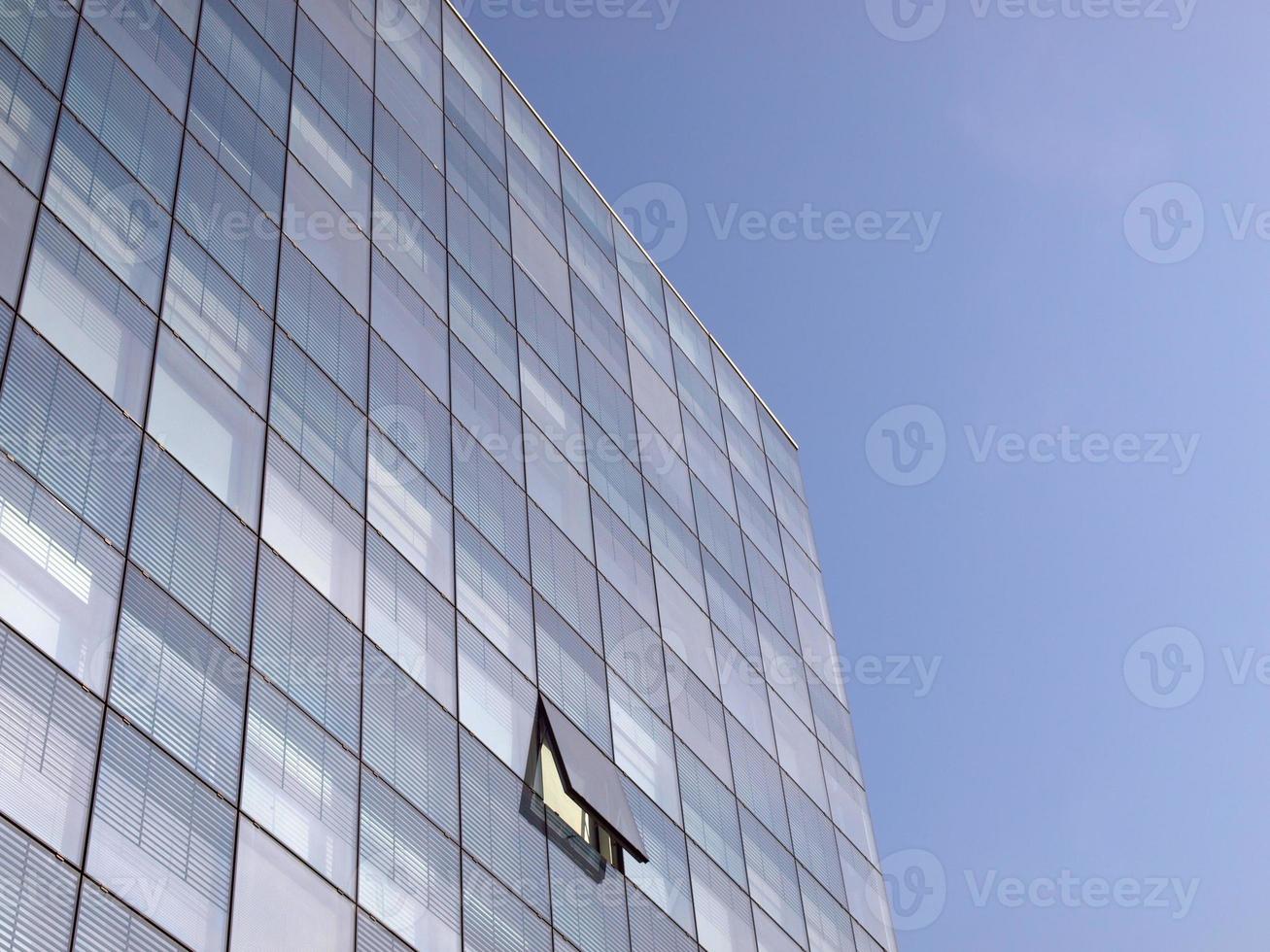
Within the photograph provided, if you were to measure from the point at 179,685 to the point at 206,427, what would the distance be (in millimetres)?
3672

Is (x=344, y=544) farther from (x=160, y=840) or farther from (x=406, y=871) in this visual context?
(x=160, y=840)

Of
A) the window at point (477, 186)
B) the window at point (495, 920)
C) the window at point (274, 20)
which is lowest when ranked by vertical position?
the window at point (495, 920)

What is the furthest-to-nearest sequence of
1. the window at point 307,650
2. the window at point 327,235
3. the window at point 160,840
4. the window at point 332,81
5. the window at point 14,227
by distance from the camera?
1. the window at point 332,81
2. the window at point 327,235
3. the window at point 307,650
4. the window at point 14,227
5. the window at point 160,840

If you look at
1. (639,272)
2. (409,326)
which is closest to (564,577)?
(409,326)

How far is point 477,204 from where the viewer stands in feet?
96.5

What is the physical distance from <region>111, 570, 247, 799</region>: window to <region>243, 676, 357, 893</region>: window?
29 centimetres

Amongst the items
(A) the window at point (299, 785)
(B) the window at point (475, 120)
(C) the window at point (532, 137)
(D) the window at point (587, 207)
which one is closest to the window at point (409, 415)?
(A) the window at point (299, 785)

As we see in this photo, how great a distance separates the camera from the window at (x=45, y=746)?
13.4 m

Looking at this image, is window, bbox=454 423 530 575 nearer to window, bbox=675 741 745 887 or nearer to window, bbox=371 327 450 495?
window, bbox=371 327 450 495

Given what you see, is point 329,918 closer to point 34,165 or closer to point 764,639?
point 34,165

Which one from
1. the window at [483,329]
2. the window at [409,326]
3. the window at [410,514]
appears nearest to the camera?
the window at [410,514]

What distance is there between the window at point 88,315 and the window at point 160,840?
13.7 ft

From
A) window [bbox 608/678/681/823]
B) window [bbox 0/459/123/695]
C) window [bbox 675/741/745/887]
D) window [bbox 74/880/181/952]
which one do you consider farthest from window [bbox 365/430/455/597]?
window [bbox 74/880/181/952]

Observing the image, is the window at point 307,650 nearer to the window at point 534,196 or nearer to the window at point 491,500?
the window at point 491,500
